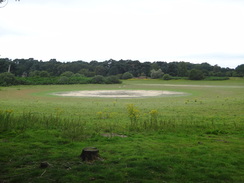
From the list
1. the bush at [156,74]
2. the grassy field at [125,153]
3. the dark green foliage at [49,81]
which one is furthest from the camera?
the bush at [156,74]

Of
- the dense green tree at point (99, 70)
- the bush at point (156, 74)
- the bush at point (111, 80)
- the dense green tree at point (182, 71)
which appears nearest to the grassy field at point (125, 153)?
the bush at point (111, 80)

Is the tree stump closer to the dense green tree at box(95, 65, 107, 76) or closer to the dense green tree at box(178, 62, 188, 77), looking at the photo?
the dense green tree at box(178, 62, 188, 77)

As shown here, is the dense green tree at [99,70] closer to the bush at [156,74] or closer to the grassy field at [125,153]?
the bush at [156,74]

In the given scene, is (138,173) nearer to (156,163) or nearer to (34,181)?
(156,163)

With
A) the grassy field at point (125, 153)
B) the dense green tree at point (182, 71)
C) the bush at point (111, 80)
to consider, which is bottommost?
the grassy field at point (125, 153)

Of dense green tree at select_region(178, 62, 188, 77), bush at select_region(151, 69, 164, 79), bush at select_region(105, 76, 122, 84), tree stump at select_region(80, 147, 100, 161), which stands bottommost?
tree stump at select_region(80, 147, 100, 161)

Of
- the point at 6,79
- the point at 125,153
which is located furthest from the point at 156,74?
the point at 125,153

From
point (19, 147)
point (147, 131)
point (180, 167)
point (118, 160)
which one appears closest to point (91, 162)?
point (118, 160)

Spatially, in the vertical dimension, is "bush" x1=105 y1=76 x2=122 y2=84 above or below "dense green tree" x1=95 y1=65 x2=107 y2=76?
below

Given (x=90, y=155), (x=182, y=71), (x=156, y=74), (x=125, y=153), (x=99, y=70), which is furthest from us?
(x=99, y=70)

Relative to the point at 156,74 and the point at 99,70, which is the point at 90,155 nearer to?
the point at 156,74

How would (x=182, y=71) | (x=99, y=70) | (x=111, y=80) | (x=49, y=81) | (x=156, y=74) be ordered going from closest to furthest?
(x=49, y=81) → (x=111, y=80) → (x=156, y=74) → (x=182, y=71) → (x=99, y=70)

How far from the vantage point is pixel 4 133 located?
10367mm

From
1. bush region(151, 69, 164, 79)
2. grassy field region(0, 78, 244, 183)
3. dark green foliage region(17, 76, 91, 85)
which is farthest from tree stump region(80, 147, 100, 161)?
bush region(151, 69, 164, 79)
